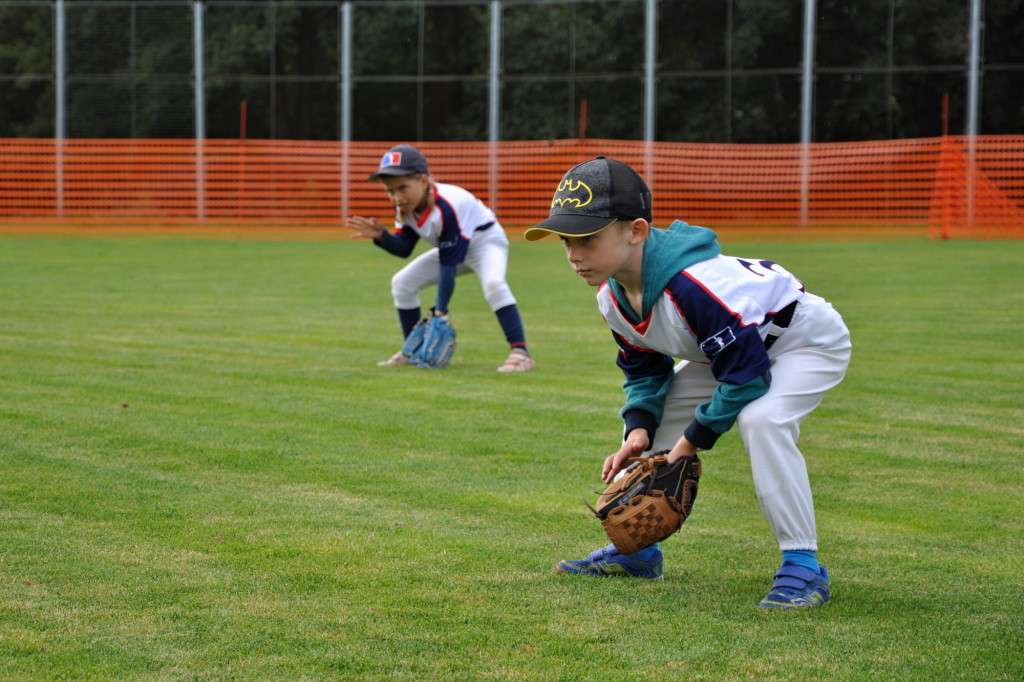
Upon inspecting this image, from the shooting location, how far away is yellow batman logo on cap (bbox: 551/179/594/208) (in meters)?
3.88

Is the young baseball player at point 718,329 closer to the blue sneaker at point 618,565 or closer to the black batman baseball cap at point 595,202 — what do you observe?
the black batman baseball cap at point 595,202

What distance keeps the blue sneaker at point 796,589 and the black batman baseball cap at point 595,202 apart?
49.8 inches

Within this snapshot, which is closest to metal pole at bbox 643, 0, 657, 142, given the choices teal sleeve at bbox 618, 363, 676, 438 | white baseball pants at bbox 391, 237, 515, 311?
white baseball pants at bbox 391, 237, 515, 311

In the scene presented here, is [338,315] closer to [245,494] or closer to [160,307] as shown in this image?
[160,307]

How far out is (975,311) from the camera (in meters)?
13.0

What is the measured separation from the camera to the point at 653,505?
4094 mm

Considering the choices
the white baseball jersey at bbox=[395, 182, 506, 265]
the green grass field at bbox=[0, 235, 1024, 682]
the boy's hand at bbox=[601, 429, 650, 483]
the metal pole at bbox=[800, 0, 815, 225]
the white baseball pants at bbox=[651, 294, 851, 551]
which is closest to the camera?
the green grass field at bbox=[0, 235, 1024, 682]

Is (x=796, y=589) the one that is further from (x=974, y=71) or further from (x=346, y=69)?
(x=346, y=69)

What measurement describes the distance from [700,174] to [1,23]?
18.5 metres

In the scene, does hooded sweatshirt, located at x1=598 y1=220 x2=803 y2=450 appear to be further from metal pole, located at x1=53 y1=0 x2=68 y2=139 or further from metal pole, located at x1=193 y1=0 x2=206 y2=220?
metal pole, located at x1=53 y1=0 x2=68 y2=139

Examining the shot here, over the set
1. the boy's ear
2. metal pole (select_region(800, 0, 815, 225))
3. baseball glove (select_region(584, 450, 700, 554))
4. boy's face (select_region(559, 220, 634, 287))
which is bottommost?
baseball glove (select_region(584, 450, 700, 554))

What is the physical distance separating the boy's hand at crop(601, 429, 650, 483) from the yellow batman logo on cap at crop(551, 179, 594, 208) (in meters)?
0.89

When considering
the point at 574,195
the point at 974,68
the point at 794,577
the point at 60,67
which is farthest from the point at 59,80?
the point at 794,577

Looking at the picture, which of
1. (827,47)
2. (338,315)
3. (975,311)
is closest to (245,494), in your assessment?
(338,315)
